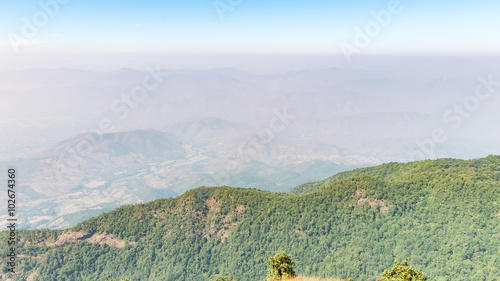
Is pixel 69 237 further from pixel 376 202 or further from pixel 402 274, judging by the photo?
pixel 402 274

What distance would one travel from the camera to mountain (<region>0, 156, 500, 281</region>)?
54.1 m

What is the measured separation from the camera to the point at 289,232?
6219 centimetres

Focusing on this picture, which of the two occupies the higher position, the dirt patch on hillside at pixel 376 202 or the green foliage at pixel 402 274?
the dirt patch on hillside at pixel 376 202

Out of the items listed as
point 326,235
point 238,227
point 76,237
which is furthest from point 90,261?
point 326,235

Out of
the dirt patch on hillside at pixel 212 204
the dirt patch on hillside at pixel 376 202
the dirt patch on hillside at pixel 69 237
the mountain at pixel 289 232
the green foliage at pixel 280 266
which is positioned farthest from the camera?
the dirt patch on hillside at pixel 212 204

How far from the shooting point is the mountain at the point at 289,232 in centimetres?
5412

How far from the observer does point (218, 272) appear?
199 ft

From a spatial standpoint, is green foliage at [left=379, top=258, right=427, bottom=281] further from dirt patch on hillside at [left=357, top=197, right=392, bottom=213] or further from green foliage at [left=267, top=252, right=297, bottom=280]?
dirt patch on hillside at [left=357, top=197, right=392, bottom=213]

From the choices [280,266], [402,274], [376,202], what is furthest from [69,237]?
[402,274]

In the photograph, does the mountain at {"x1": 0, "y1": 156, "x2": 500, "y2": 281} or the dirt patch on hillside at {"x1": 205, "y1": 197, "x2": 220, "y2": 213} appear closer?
the mountain at {"x1": 0, "y1": 156, "x2": 500, "y2": 281}

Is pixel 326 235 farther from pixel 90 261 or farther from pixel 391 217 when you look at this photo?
pixel 90 261

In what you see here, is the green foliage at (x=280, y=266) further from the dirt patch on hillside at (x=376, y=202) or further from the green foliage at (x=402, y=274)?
the dirt patch on hillside at (x=376, y=202)

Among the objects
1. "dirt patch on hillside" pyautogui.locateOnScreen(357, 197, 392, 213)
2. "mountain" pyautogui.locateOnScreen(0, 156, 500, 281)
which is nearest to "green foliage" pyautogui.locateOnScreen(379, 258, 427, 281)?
"mountain" pyautogui.locateOnScreen(0, 156, 500, 281)

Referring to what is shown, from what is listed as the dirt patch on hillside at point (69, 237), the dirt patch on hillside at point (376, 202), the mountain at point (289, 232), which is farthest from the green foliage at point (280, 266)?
the dirt patch on hillside at point (69, 237)
